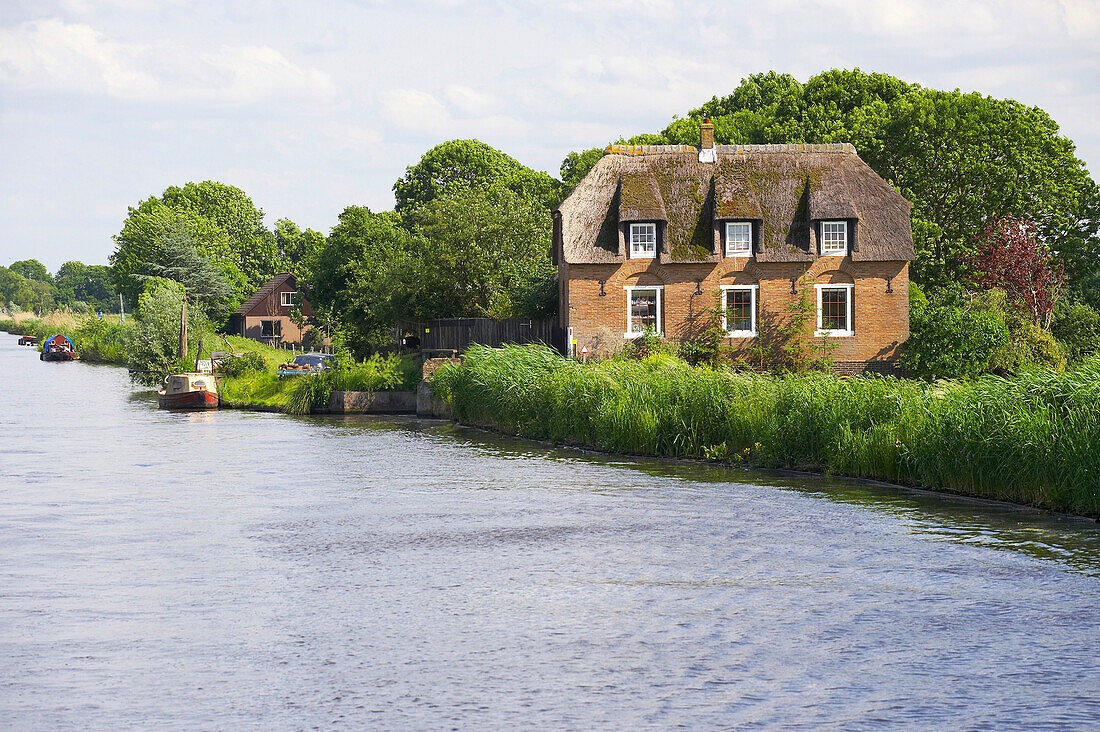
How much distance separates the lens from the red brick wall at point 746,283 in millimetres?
39844

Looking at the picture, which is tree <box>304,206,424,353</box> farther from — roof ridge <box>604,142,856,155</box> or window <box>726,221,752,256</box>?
window <box>726,221,752,256</box>

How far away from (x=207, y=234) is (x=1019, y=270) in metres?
79.7

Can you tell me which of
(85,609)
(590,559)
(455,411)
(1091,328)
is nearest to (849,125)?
(1091,328)

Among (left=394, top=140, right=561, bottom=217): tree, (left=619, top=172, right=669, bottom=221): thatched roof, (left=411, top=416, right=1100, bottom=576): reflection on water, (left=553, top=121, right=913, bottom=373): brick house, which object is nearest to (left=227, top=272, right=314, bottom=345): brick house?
(left=394, top=140, right=561, bottom=217): tree

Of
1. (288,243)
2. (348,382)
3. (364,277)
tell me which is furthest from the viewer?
(288,243)

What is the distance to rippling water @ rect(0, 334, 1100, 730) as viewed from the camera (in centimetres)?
856

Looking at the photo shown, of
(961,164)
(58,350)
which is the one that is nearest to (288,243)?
(58,350)

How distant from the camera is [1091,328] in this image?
41.3 metres

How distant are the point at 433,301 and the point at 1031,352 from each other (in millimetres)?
22779

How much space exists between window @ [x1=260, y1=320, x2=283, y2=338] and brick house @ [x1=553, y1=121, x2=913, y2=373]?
218ft

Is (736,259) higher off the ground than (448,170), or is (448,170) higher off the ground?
(448,170)

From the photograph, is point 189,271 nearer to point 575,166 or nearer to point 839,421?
point 575,166

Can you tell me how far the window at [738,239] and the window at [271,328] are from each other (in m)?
69.4

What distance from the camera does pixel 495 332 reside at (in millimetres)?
42281
